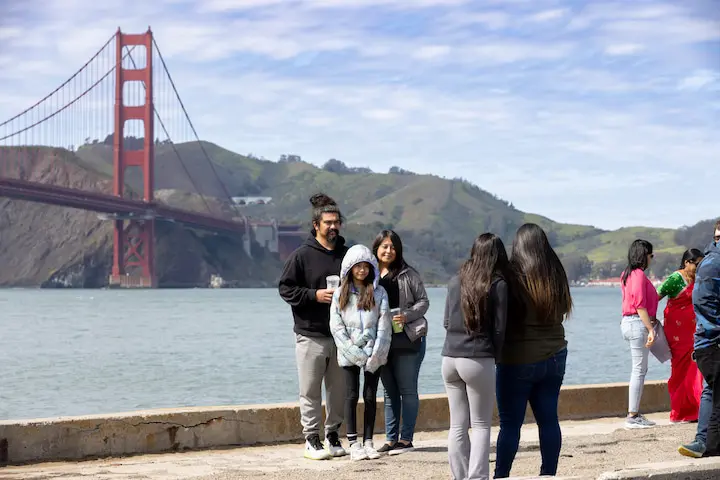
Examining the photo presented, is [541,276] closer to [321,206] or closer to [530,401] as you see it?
[530,401]

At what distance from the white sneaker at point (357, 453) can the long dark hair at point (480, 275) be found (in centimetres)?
195

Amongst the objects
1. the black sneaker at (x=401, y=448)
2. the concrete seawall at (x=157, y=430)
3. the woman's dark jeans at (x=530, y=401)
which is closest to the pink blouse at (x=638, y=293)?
the concrete seawall at (x=157, y=430)

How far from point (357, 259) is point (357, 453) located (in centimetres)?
120

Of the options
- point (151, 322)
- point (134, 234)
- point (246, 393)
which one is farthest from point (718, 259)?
point (134, 234)

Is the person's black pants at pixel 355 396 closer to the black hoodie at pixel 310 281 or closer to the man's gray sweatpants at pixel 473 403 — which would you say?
the black hoodie at pixel 310 281

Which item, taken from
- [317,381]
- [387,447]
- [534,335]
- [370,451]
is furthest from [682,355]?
[534,335]

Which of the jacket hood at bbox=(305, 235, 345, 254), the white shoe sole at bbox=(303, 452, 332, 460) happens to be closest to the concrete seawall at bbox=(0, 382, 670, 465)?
the white shoe sole at bbox=(303, 452, 332, 460)

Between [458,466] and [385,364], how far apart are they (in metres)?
1.65

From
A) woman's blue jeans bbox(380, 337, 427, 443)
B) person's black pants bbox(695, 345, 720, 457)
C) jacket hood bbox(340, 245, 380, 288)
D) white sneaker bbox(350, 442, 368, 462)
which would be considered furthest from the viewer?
woman's blue jeans bbox(380, 337, 427, 443)

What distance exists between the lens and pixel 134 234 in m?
94.5

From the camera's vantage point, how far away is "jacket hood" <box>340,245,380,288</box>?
7.00m

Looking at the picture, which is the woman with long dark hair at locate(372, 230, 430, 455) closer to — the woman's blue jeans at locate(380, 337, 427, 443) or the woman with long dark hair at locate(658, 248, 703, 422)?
the woman's blue jeans at locate(380, 337, 427, 443)

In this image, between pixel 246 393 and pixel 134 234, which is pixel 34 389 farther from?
pixel 134 234

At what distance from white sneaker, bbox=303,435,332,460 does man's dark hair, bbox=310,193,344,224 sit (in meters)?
1.34
